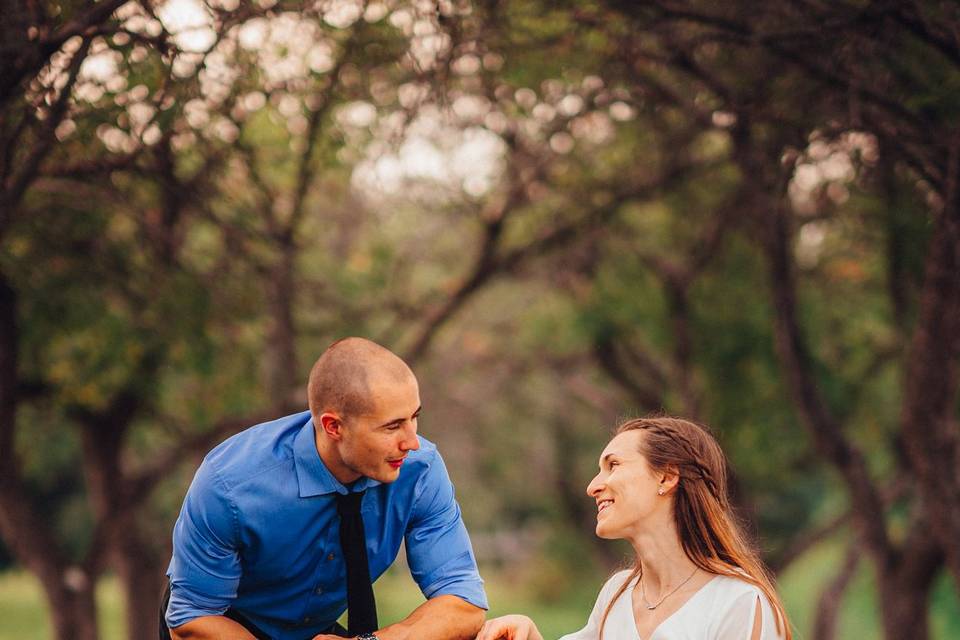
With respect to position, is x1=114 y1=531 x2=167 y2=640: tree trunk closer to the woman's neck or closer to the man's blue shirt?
the man's blue shirt

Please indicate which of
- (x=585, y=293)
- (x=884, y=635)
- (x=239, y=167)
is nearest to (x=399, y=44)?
(x=239, y=167)

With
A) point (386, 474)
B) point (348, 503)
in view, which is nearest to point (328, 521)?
point (348, 503)

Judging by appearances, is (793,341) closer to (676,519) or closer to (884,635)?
(884,635)

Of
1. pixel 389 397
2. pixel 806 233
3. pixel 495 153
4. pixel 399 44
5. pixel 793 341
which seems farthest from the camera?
pixel 806 233

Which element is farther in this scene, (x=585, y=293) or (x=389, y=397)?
(x=585, y=293)

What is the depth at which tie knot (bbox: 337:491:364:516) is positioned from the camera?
3752 mm

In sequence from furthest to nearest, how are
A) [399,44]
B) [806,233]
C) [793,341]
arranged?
1. [806,233]
2. [793,341]
3. [399,44]

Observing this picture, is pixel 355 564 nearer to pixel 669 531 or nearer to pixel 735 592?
pixel 669 531

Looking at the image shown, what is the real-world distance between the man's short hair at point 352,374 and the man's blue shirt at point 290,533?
8.6 inches

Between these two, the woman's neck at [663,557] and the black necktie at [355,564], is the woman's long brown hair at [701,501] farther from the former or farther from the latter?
the black necktie at [355,564]

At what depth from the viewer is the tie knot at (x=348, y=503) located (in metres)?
3.75

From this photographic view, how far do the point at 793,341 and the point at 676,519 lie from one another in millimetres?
5751

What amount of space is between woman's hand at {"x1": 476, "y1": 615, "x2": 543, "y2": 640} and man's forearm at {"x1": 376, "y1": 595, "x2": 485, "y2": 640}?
5 centimetres

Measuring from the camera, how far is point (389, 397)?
3506mm
